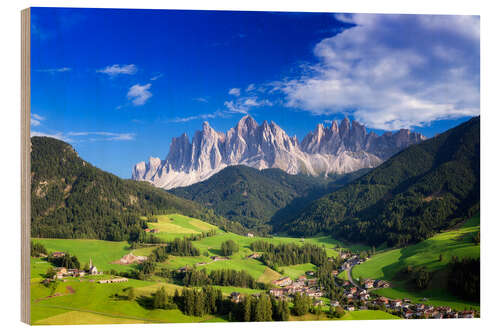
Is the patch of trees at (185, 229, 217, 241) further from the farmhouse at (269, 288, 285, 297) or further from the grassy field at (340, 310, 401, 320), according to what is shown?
the grassy field at (340, 310, 401, 320)

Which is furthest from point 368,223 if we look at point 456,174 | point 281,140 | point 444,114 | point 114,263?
point 281,140

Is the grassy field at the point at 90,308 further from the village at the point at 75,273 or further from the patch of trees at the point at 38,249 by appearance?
the patch of trees at the point at 38,249

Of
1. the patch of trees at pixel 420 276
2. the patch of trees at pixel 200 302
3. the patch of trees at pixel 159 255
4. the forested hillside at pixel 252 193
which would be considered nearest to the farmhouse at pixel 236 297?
the patch of trees at pixel 200 302

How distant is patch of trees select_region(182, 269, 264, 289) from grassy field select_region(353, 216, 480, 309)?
6.00 metres

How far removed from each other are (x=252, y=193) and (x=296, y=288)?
156 feet

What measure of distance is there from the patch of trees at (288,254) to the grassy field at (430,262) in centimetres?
246

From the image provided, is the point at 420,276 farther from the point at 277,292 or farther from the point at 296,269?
the point at 277,292

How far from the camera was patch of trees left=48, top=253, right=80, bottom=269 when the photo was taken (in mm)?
15694

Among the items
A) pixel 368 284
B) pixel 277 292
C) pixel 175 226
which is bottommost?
pixel 368 284

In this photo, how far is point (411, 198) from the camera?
26969 mm

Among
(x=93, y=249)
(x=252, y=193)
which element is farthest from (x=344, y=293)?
(x=252, y=193)

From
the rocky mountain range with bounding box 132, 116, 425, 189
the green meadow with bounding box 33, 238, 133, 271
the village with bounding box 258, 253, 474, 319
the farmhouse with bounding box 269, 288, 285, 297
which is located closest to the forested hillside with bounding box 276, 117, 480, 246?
the village with bounding box 258, 253, 474, 319

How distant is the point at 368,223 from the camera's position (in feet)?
94.8

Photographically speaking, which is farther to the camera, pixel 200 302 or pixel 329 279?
pixel 329 279
